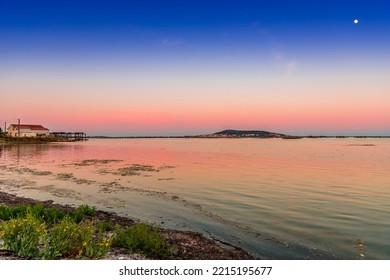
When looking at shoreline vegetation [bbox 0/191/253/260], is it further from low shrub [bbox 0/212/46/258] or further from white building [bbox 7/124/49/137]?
white building [bbox 7/124/49/137]

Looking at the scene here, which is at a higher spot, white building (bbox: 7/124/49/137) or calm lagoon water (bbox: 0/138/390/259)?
white building (bbox: 7/124/49/137)

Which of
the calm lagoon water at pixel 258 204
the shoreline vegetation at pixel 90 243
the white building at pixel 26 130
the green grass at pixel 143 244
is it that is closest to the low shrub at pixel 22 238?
the shoreline vegetation at pixel 90 243

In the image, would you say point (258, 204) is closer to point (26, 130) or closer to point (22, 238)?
point (22, 238)

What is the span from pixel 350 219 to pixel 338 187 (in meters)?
10.4

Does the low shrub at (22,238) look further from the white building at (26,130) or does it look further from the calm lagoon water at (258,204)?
the white building at (26,130)

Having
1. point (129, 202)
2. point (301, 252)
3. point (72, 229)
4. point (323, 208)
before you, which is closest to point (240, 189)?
point (323, 208)

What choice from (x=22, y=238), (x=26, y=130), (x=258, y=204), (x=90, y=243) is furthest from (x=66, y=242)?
(x=26, y=130)

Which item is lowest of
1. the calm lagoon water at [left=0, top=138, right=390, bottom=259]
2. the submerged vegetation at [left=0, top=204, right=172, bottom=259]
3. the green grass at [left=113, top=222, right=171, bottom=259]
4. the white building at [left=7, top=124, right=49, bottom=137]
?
the calm lagoon water at [left=0, top=138, right=390, bottom=259]

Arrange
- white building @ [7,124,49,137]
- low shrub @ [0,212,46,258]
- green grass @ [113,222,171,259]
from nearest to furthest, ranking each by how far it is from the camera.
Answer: low shrub @ [0,212,46,258], green grass @ [113,222,171,259], white building @ [7,124,49,137]

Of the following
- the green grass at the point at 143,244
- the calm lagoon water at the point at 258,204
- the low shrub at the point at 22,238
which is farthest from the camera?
the calm lagoon water at the point at 258,204

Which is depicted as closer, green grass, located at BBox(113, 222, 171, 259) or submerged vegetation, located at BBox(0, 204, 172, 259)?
submerged vegetation, located at BBox(0, 204, 172, 259)

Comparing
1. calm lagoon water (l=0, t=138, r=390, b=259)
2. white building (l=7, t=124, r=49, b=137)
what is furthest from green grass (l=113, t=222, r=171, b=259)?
white building (l=7, t=124, r=49, b=137)

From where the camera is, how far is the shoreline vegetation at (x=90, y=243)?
7.78 metres

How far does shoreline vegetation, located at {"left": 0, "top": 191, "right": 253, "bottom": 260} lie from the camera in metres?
7.78
